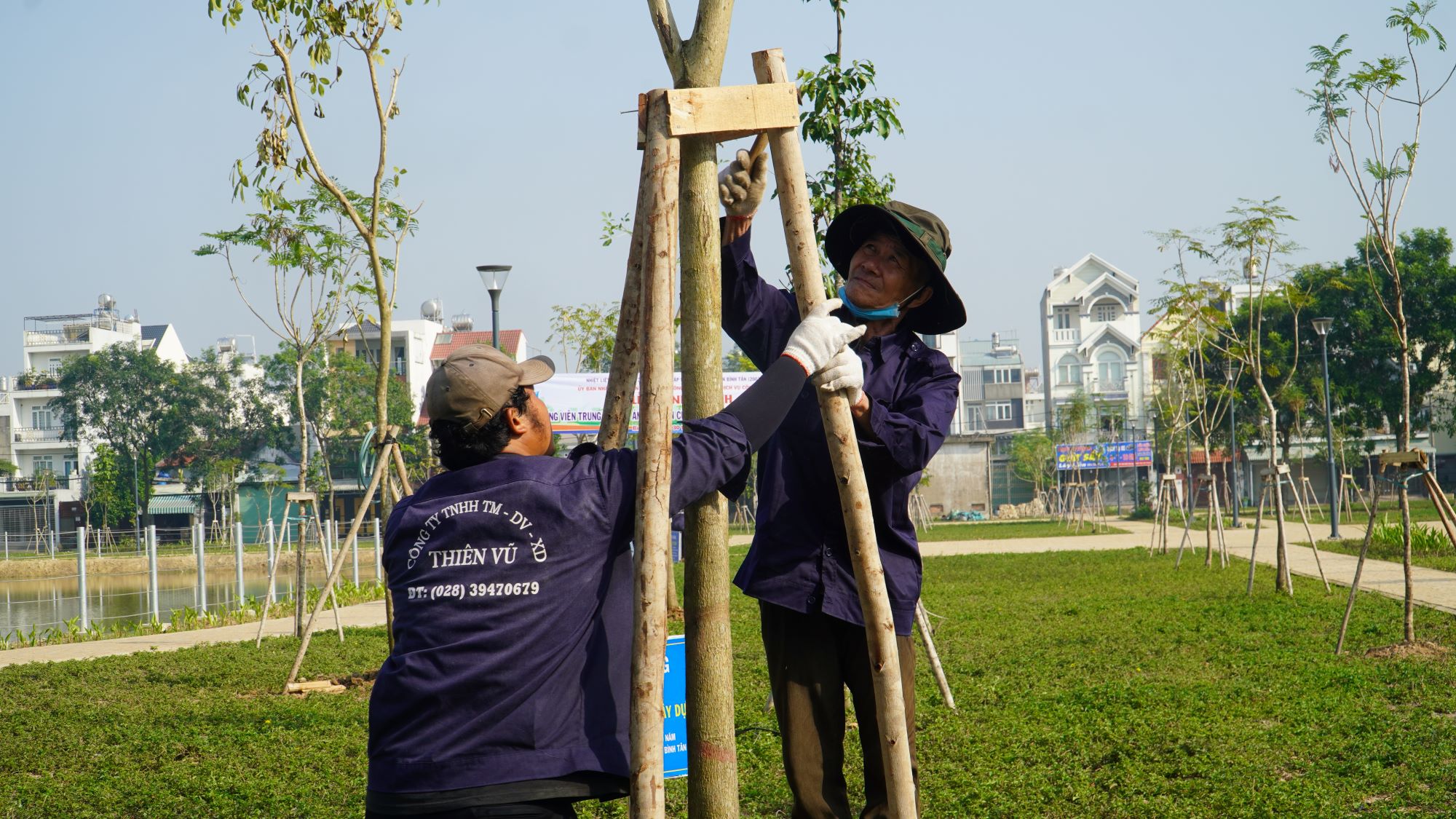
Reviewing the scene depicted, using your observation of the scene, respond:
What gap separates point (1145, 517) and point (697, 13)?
41.1 metres

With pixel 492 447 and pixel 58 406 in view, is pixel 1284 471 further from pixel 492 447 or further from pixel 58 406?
pixel 58 406

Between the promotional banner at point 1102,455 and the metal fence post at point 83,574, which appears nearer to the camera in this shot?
the metal fence post at point 83,574

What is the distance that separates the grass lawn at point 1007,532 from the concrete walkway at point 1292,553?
0.92 m

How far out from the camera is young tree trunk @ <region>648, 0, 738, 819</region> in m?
2.77

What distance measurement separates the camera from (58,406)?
175 ft

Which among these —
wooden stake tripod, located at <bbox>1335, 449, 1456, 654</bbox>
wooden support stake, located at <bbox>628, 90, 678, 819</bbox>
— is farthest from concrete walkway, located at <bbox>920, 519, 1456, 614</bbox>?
wooden support stake, located at <bbox>628, 90, 678, 819</bbox>

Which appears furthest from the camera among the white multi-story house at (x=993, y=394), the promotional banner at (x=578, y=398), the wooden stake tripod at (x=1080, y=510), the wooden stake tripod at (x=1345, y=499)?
the white multi-story house at (x=993, y=394)

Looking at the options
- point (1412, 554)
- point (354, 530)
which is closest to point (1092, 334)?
point (1412, 554)

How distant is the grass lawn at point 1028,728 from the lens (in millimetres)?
4680

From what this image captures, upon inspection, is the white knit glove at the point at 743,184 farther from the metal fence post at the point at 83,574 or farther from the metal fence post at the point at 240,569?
the metal fence post at the point at 240,569

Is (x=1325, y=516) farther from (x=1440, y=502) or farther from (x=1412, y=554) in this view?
(x=1440, y=502)

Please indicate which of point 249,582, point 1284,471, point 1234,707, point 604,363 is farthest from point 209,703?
point 249,582

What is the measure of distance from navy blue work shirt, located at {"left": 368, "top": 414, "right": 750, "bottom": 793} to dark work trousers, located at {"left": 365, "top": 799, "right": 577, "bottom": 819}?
4cm

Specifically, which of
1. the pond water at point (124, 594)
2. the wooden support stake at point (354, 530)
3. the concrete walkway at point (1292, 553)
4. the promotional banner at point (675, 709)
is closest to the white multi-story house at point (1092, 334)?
the concrete walkway at point (1292, 553)
